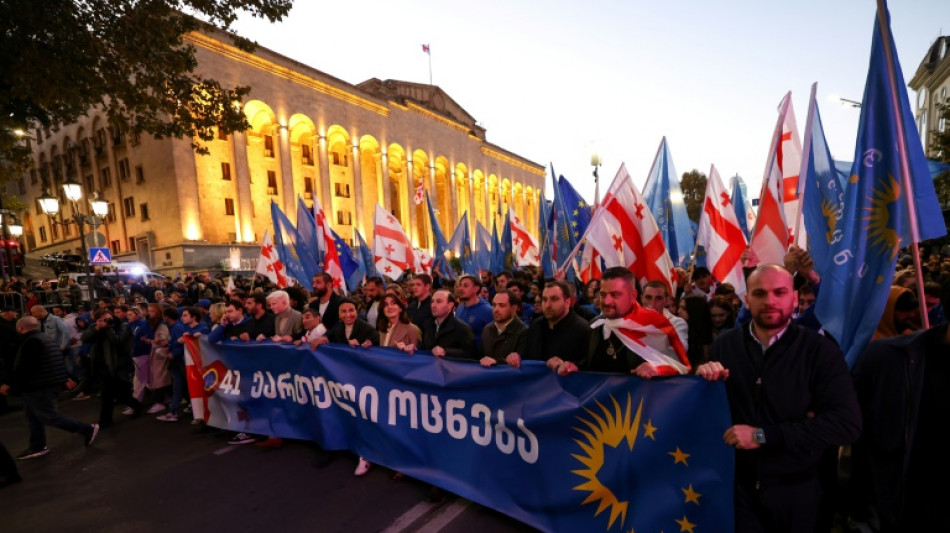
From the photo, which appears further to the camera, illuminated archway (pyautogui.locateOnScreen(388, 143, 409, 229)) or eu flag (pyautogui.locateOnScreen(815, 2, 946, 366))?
illuminated archway (pyautogui.locateOnScreen(388, 143, 409, 229))

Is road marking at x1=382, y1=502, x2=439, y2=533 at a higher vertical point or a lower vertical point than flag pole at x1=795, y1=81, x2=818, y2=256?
lower

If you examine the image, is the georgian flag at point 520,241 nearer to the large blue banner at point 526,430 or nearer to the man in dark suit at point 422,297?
the man in dark suit at point 422,297

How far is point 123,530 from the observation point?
12.7 feet

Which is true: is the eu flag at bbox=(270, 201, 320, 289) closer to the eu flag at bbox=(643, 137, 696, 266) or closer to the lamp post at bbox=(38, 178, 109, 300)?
the lamp post at bbox=(38, 178, 109, 300)

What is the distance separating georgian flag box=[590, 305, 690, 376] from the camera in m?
2.71

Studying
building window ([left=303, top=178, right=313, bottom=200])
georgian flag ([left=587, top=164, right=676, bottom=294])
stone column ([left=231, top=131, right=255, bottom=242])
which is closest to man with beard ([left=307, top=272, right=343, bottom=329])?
georgian flag ([left=587, top=164, right=676, bottom=294])

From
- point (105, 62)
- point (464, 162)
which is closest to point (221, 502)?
point (105, 62)

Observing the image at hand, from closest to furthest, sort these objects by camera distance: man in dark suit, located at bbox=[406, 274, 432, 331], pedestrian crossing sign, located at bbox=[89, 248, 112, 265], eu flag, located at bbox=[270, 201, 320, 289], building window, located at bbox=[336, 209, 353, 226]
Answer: man in dark suit, located at bbox=[406, 274, 432, 331], eu flag, located at bbox=[270, 201, 320, 289], pedestrian crossing sign, located at bbox=[89, 248, 112, 265], building window, located at bbox=[336, 209, 353, 226]

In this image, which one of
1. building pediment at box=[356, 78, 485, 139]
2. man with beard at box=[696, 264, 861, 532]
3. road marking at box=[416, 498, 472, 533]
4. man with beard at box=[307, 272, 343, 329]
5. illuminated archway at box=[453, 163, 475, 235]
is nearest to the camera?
man with beard at box=[696, 264, 861, 532]

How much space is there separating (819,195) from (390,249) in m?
7.69

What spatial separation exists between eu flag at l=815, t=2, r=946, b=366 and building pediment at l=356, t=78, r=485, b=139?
148 ft

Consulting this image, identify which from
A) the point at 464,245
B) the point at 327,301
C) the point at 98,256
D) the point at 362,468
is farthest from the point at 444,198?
the point at 362,468

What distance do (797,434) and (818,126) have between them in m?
3.84

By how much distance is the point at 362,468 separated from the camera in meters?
4.45
